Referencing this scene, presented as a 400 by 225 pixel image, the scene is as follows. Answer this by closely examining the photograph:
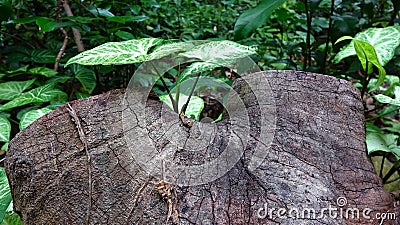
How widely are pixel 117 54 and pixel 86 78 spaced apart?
2.71ft

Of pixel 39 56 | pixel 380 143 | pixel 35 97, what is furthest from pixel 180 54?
pixel 39 56

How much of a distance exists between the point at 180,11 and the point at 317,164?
1903 millimetres

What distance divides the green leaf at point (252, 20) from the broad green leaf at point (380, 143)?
0.54m

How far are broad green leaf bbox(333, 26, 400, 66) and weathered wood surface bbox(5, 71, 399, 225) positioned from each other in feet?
0.85

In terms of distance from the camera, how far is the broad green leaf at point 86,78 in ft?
5.28

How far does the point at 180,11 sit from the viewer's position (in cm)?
252

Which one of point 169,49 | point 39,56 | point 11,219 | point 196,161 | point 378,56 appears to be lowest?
point 11,219

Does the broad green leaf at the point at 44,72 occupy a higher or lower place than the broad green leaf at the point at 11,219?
higher

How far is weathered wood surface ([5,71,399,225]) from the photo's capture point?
76 centimetres

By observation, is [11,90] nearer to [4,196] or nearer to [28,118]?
[28,118]

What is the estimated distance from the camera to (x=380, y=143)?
1248 millimetres

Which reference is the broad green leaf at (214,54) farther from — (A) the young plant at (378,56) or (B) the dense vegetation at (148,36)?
(A) the young plant at (378,56)

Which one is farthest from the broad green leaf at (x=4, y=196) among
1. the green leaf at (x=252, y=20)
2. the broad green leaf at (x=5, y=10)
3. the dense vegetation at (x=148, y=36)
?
the green leaf at (x=252, y=20)

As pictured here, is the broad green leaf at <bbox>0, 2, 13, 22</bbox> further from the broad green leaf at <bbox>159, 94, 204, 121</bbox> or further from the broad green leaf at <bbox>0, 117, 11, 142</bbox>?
the broad green leaf at <bbox>159, 94, 204, 121</bbox>
